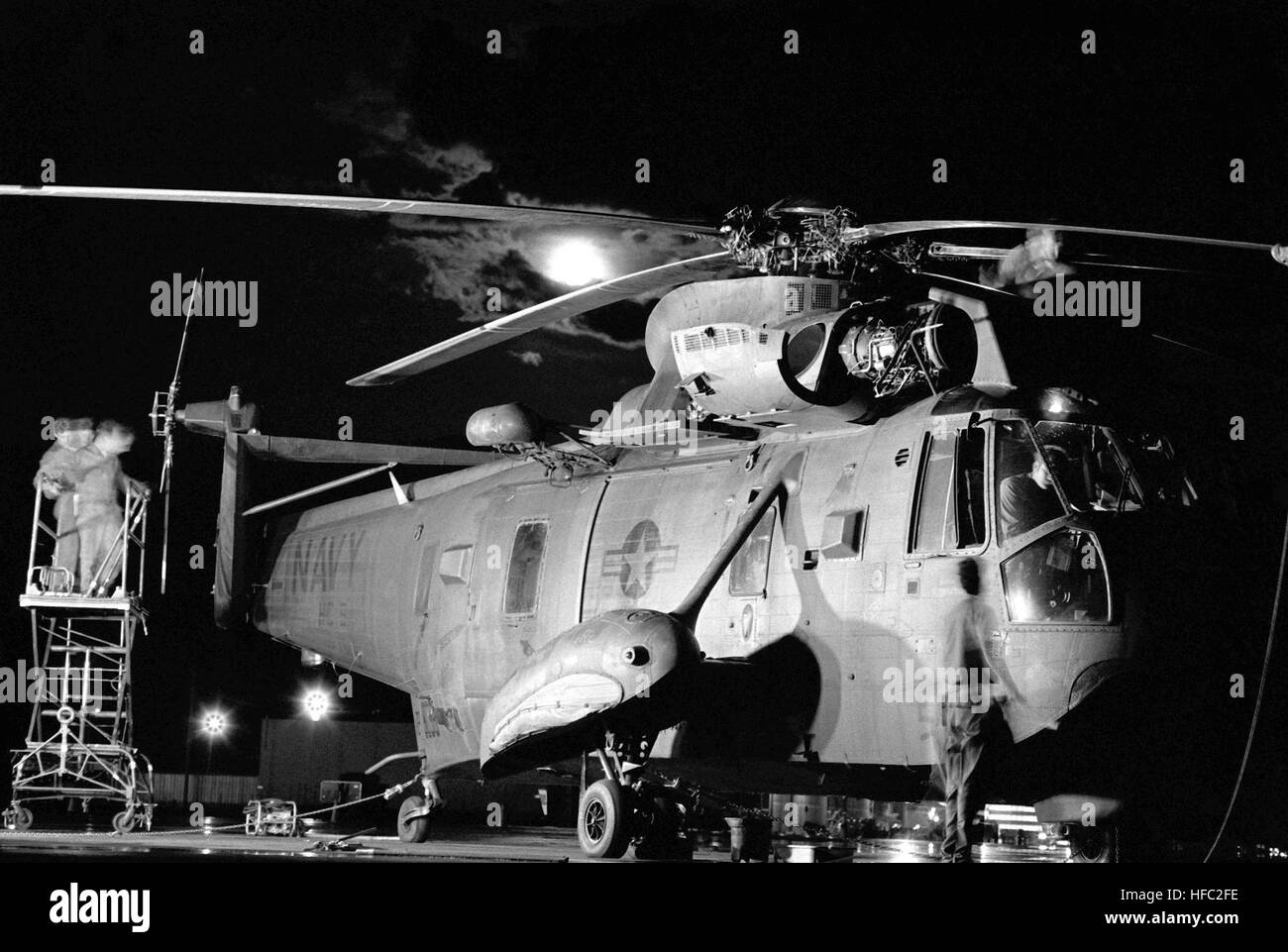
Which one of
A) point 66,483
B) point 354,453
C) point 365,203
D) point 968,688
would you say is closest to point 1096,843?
point 968,688

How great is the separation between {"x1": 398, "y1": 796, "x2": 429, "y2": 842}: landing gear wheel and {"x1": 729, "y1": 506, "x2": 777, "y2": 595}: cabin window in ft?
16.2

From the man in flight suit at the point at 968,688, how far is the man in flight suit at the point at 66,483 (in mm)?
10128

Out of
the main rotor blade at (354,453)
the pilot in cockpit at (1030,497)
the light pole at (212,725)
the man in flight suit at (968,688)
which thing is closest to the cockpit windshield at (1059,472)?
the pilot in cockpit at (1030,497)

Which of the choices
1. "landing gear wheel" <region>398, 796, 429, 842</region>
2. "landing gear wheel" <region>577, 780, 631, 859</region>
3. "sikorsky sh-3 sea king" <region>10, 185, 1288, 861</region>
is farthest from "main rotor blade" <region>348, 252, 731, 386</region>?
"landing gear wheel" <region>398, 796, 429, 842</region>

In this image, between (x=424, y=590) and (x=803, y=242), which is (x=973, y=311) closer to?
(x=803, y=242)

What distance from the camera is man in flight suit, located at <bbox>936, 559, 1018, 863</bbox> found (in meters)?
8.92

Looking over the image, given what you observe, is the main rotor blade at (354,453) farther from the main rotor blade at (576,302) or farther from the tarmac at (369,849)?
the tarmac at (369,849)

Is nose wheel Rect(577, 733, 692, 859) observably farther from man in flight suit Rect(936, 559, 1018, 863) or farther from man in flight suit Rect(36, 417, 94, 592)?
man in flight suit Rect(36, 417, 94, 592)

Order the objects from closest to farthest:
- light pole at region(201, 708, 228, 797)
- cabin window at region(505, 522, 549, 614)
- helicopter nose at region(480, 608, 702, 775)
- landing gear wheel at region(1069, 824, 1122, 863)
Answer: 1. landing gear wheel at region(1069, 824, 1122, 863)
2. helicopter nose at region(480, 608, 702, 775)
3. cabin window at region(505, 522, 549, 614)
4. light pole at region(201, 708, 228, 797)

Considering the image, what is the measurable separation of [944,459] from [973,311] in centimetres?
143

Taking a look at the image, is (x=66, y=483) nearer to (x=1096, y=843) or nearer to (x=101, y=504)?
(x=101, y=504)

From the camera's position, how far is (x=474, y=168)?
17109 mm
